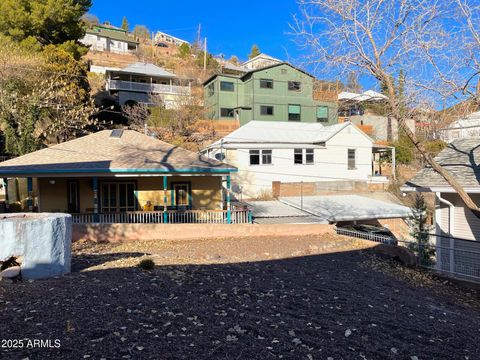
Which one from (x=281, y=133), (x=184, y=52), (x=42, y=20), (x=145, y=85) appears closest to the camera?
(x=281, y=133)

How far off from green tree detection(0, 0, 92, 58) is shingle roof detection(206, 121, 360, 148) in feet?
56.4

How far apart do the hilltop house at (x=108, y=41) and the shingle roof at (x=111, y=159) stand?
187 ft

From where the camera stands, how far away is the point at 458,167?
1232cm

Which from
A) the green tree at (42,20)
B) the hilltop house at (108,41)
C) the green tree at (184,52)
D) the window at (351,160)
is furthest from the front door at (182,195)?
the hilltop house at (108,41)

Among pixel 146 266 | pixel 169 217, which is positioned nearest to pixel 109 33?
pixel 169 217

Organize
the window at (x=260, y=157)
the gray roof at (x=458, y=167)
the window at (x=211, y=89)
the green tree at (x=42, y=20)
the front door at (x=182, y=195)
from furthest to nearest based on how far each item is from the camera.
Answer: the window at (x=211, y=89), the green tree at (x=42, y=20), the window at (x=260, y=157), the front door at (x=182, y=195), the gray roof at (x=458, y=167)

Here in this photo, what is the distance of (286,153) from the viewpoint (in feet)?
99.5

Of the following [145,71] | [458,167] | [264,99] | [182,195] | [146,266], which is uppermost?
[145,71]

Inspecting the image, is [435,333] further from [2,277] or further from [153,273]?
[2,277]

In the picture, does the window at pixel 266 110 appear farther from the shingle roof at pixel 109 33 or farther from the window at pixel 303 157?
the shingle roof at pixel 109 33

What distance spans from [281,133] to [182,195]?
1411 centimetres

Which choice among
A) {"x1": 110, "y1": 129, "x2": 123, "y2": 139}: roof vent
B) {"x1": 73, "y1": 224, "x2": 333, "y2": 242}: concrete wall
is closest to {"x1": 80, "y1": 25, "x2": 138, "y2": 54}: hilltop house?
{"x1": 110, "y1": 129, "x2": 123, "y2": 139}: roof vent

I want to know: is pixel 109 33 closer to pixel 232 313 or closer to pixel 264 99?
pixel 264 99

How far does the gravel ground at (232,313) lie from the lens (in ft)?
16.3
